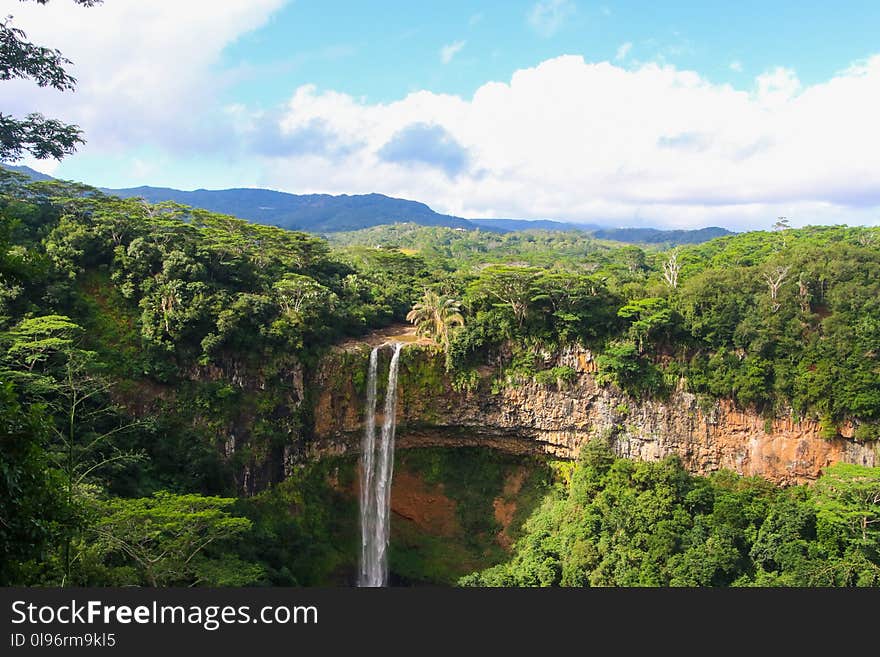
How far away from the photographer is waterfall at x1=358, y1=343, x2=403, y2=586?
25.9 meters

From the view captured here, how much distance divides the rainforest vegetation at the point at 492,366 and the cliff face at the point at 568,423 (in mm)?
654

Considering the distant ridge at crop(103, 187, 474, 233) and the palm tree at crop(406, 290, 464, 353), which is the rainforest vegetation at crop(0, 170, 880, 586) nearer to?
the palm tree at crop(406, 290, 464, 353)

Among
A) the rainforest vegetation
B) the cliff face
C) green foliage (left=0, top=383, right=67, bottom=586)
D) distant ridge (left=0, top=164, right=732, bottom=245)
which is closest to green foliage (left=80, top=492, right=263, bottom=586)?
green foliage (left=0, top=383, right=67, bottom=586)

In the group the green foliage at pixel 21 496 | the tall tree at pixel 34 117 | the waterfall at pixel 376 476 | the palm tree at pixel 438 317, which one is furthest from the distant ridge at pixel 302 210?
the green foliage at pixel 21 496

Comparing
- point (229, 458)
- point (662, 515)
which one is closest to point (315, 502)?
point (229, 458)

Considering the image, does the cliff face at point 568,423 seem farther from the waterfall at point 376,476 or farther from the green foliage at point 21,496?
the green foliage at point 21,496

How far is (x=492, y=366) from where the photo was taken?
27406 mm

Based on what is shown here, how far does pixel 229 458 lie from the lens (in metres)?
23.0

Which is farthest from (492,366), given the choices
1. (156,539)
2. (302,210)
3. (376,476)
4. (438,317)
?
(302,210)

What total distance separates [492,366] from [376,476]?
282 inches

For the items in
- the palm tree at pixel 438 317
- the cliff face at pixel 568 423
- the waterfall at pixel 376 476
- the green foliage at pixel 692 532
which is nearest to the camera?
the green foliage at pixel 692 532

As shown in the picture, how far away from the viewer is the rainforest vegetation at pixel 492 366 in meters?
21.0

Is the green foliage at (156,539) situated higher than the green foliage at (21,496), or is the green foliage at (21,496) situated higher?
the green foliage at (21,496)

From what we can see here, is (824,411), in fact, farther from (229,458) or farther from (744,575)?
Answer: (229,458)
